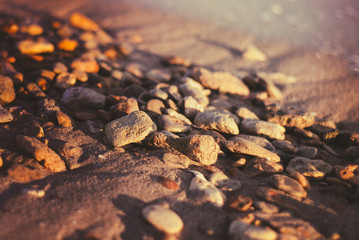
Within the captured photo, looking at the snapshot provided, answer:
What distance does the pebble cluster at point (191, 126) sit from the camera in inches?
64.9

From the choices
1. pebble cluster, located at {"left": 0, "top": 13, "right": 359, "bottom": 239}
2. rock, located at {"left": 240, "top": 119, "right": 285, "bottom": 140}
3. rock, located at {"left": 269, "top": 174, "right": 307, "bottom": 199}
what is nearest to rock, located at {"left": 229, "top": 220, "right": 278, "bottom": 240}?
pebble cluster, located at {"left": 0, "top": 13, "right": 359, "bottom": 239}

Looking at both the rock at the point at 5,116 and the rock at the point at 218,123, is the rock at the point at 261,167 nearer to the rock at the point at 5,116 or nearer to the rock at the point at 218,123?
the rock at the point at 218,123

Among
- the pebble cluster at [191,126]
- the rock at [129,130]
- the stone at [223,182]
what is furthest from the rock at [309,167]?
the rock at [129,130]

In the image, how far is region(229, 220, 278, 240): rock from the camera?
1344mm

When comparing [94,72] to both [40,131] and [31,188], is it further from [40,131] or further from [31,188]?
[31,188]

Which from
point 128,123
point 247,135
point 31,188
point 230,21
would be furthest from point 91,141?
point 230,21

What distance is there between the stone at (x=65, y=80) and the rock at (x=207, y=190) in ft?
6.00

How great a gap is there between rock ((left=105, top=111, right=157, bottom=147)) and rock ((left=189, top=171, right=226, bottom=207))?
0.56 m

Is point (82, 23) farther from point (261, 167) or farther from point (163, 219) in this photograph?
point (163, 219)

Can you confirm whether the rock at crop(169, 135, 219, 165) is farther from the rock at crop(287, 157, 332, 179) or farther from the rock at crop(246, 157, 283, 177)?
the rock at crop(287, 157, 332, 179)

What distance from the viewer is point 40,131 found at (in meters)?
1.99

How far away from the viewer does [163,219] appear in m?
A: 1.40

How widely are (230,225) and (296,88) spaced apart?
97.9 inches

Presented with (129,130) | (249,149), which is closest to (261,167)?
(249,149)
